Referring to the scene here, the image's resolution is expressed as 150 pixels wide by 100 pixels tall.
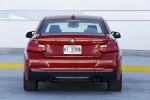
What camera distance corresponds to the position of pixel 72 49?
10070 mm

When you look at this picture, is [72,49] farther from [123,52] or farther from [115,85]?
[123,52]

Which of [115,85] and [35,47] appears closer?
[35,47]

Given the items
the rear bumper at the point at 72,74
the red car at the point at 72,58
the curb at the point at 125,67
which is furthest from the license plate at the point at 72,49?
the curb at the point at 125,67

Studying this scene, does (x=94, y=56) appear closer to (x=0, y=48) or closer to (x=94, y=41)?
(x=94, y=41)

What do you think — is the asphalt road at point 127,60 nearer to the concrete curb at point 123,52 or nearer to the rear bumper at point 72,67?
the concrete curb at point 123,52

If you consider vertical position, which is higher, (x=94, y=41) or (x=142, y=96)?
(x=94, y=41)

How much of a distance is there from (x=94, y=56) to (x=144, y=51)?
9360 mm

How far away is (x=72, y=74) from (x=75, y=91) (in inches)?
38.5

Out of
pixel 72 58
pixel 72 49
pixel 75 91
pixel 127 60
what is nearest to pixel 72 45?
pixel 72 49

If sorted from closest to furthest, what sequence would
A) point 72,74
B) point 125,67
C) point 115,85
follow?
A: point 72,74
point 115,85
point 125,67

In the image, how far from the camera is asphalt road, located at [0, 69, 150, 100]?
10055mm

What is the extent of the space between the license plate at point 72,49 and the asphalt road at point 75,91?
29.7 inches
